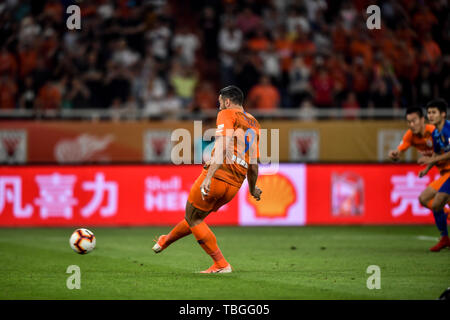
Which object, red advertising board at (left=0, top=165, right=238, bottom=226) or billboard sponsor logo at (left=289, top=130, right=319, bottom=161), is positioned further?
billboard sponsor logo at (left=289, top=130, right=319, bottom=161)

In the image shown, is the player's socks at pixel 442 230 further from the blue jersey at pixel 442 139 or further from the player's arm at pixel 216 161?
the player's arm at pixel 216 161

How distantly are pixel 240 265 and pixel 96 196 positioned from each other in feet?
23.4

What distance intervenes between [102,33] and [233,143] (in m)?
11.5

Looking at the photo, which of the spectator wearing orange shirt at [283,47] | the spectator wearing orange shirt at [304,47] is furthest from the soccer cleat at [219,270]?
the spectator wearing orange shirt at [304,47]

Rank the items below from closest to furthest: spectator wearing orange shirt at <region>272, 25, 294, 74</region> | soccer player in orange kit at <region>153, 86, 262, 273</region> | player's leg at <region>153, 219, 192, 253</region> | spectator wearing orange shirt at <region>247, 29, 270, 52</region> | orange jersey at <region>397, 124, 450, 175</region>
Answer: soccer player in orange kit at <region>153, 86, 262, 273</region>
player's leg at <region>153, 219, 192, 253</region>
orange jersey at <region>397, 124, 450, 175</region>
spectator wearing orange shirt at <region>272, 25, 294, 74</region>
spectator wearing orange shirt at <region>247, 29, 270, 52</region>

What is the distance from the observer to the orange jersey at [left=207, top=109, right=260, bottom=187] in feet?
30.1

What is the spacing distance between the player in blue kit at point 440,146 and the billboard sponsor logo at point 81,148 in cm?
879

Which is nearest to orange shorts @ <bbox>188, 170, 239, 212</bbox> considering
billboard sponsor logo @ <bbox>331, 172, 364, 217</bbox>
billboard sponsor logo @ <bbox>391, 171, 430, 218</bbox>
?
billboard sponsor logo @ <bbox>331, 172, 364, 217</bbox>

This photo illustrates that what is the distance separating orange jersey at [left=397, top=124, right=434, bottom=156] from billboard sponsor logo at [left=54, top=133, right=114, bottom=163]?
26.9ft

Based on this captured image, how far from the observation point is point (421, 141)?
1261cm

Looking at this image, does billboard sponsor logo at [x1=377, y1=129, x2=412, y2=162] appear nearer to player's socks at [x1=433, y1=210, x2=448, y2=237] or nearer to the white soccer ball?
player's socks at [x1=433, y1=210, x2=448, y2=237]

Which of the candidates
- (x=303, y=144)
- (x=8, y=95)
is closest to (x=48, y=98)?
(x=8, y=95)

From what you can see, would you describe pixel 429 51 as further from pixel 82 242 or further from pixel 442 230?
pixel 82 242
